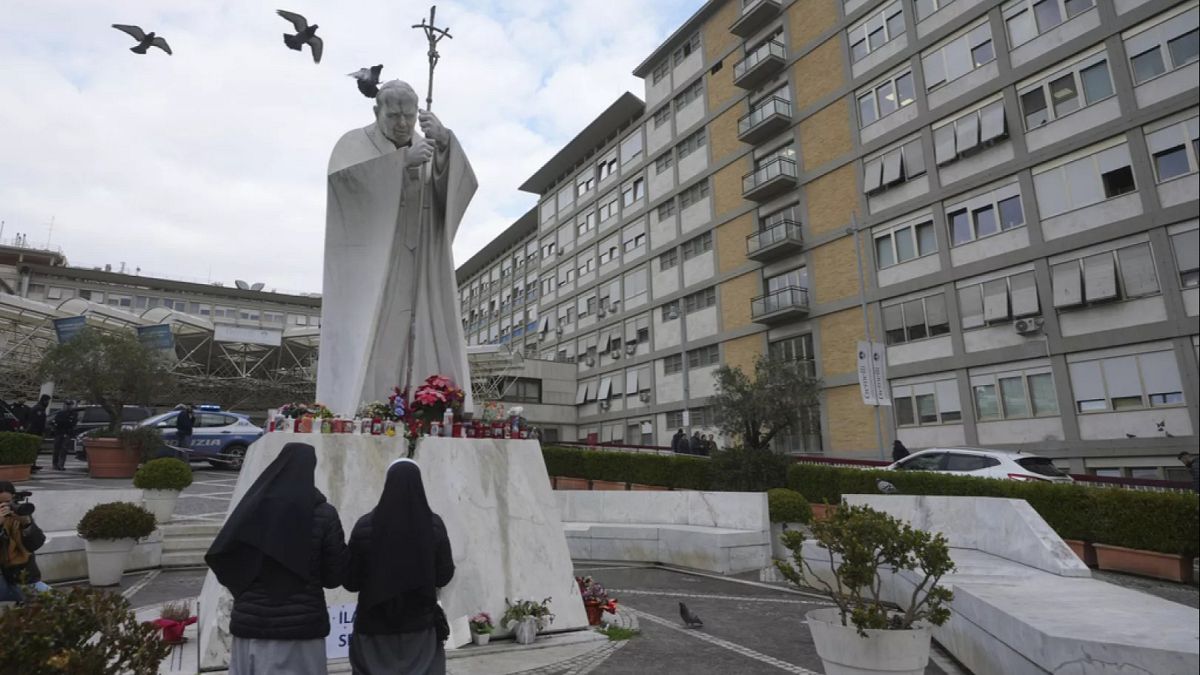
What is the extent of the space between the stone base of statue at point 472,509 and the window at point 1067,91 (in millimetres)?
19511

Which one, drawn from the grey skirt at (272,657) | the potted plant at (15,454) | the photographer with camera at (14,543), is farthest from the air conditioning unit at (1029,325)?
the potted plant at (15,454)

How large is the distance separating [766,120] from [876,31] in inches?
203

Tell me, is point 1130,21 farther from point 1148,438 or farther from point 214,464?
point 214,464

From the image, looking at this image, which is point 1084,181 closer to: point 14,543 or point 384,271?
point 384,271

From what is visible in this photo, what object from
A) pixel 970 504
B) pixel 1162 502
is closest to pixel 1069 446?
pixel 1162 502

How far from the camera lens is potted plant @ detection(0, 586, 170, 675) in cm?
315

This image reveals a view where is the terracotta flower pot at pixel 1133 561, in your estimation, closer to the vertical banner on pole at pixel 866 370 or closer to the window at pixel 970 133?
the vertical banner on pole at pixel 866 370

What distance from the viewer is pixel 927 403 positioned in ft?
73.8

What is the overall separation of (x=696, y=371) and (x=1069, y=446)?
55.0 ft

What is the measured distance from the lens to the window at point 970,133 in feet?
67.9

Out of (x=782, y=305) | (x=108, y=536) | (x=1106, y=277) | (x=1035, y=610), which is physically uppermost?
(x=782, y=305)

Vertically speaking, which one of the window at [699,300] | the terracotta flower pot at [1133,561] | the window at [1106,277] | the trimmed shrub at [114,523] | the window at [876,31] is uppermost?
the window at [876,31]

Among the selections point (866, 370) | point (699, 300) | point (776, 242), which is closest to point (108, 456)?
point (866, 370)

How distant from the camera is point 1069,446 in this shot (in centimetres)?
1845
